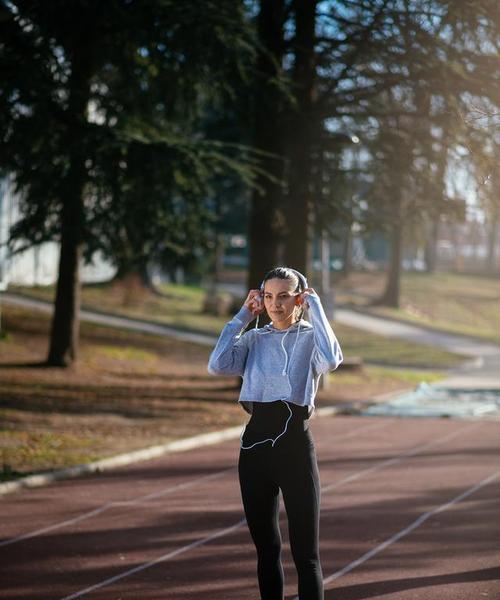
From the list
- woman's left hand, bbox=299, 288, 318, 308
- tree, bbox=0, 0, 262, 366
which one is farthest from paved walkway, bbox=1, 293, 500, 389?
woman's left hand, bbox=299, 288, 318, 308

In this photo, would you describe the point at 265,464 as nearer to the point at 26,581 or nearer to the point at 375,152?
the point at 26,581

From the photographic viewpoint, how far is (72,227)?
21.0 metres

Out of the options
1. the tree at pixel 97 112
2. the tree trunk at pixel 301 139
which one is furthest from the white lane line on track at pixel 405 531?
the tree trunk at pixel 301 139

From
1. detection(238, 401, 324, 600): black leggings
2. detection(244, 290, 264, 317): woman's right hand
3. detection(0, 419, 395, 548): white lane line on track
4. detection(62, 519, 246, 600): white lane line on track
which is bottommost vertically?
detection(0, 419, 395, 548): white lane line on track

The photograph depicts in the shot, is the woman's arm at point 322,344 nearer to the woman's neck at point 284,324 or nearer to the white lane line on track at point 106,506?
the woman's neck at point 284,324

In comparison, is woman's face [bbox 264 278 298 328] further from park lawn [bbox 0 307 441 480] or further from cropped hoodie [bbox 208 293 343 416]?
park lawn [bbox 0 307 441 480]

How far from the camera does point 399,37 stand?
20797 millimetres

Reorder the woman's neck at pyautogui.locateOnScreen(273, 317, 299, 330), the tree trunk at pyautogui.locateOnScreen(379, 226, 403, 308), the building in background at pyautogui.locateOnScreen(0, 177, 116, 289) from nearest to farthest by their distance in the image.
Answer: the woman's neck at pyautogui.locateOnScreen(273, 317, 299, 330), the building in background at pyautogui.locateOnScreen(0, 177, 116, 289), the tree trunk at pyautogui.locateOnScreen(379, 226, 403, 308)

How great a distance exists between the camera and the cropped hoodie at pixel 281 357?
19.1ft

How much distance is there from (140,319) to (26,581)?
99.4 feet

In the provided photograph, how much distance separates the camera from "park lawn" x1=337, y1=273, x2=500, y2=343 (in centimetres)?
5362

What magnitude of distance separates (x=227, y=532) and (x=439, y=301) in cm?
5350

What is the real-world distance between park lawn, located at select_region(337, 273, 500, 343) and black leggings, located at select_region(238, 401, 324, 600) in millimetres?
42799

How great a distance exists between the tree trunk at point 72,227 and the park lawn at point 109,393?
2.15 ft
